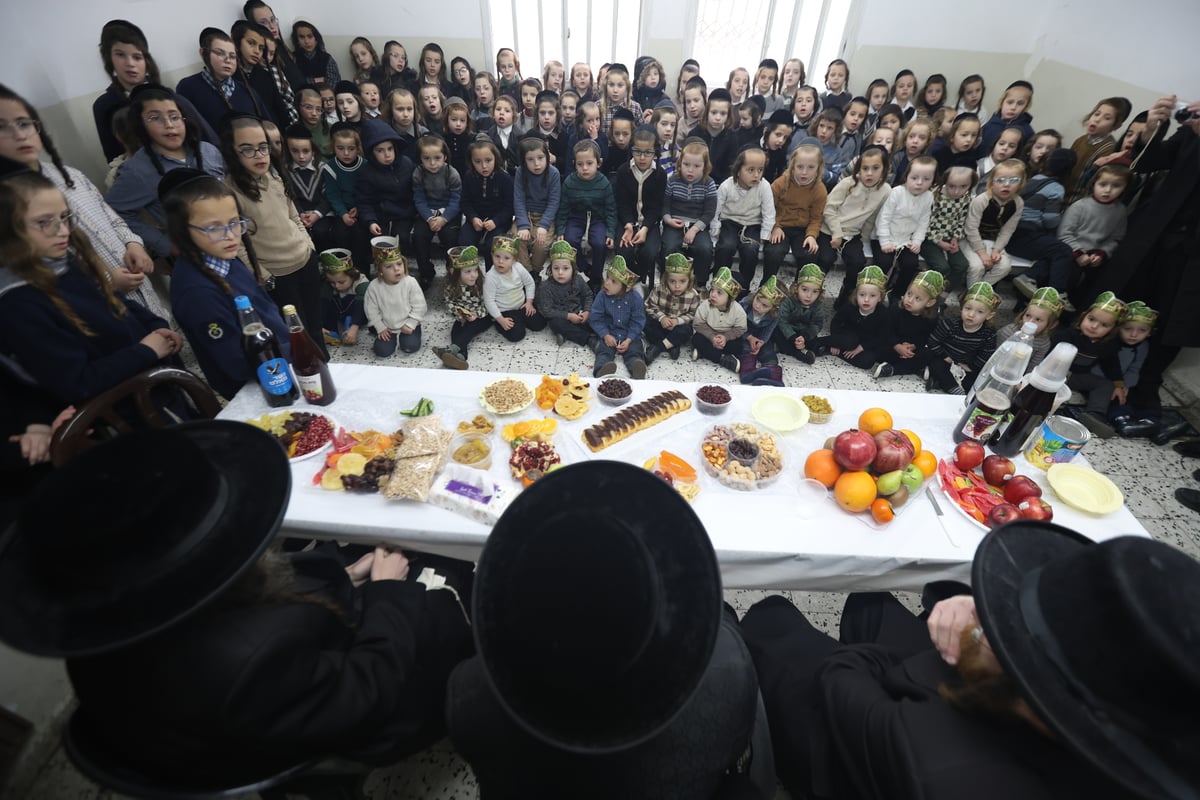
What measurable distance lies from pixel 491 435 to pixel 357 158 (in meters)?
4.03

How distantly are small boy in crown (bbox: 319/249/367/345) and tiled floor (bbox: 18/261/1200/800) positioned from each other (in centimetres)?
16

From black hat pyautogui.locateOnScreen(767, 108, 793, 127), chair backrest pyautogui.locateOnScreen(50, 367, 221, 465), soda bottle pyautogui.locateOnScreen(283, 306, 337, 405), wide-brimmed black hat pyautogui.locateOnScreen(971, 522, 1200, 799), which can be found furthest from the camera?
black hat pyautogui.locateOnScreen(767, 108, 793, 127)

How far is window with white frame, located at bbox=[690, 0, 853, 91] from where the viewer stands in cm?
712

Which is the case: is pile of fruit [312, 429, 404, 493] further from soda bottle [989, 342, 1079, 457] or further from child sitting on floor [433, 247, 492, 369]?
soda bottle [989, 342, 1079, 457]

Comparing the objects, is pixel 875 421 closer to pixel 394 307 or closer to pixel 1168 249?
pixel 394 307

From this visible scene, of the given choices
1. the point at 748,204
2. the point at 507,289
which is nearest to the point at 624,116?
the point at 748,204

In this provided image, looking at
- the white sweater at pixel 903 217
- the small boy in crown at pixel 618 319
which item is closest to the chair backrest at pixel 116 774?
the small boy in crown at pixel 618 319

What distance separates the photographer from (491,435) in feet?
6.54

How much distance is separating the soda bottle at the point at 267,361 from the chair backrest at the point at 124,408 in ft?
0.69

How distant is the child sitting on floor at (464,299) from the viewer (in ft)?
13.1

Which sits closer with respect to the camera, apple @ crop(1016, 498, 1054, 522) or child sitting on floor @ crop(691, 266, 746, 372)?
apple @ crop(1016, 498, 1054, 522)

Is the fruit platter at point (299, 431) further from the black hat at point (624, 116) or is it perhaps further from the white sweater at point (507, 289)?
the black hat at point (624, 116)

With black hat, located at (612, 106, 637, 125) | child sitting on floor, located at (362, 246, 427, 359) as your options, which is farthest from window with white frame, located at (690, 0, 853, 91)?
child sitting on floor, located at (362, 246, 427, 359)

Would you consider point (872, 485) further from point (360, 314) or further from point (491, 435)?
point (360, 314)
